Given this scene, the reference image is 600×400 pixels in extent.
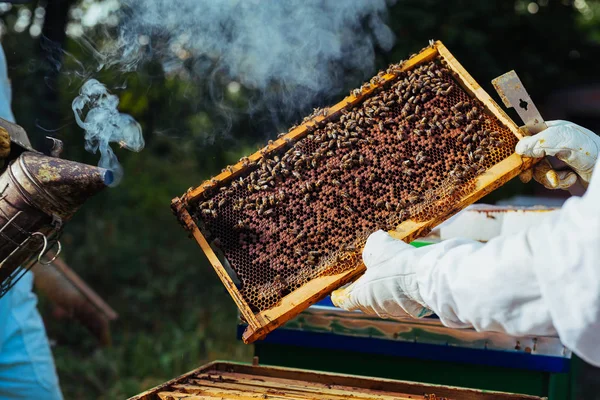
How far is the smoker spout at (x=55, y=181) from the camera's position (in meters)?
2.54

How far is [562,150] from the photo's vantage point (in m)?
2.96

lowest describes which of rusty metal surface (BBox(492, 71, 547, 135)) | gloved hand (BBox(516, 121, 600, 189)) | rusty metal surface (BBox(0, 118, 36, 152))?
gloved hand (BBox(516, 121, 600, 189))

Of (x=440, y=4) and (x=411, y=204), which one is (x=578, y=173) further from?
(x=440, y=4)

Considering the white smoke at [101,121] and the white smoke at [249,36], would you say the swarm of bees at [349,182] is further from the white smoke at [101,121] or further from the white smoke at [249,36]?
the white smoke at [249,36]

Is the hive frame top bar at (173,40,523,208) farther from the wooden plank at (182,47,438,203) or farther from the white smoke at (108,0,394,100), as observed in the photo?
the white smoke at (108,0,394,100)

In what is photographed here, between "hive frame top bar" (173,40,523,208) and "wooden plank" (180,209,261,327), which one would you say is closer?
"wooden plank" (180,209,261,327)

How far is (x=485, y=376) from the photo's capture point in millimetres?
3281

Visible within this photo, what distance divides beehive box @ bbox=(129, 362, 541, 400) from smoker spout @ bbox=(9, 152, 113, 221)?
0.89 metres

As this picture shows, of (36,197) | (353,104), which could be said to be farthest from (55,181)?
(353,104)

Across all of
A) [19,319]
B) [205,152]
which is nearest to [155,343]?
[205,152]

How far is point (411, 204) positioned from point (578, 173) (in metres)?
0.99

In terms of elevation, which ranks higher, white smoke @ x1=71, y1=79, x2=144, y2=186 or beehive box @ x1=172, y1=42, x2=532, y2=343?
white smoke @ x1=71, y1=79, x2=144, y2=186

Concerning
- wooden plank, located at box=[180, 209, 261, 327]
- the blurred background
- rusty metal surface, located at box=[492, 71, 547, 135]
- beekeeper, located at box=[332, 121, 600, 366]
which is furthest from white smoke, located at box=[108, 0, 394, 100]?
beekeeper, located at box=[332, 121, 600, 366]

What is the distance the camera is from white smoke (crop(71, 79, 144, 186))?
3.44 metres
